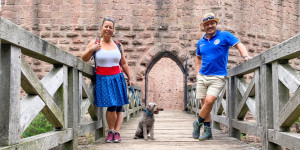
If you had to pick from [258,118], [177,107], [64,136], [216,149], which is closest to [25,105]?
[64,136]

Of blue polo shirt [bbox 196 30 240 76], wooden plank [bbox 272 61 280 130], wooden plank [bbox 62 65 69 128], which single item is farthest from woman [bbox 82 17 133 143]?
wooden plank [bbox 272 61 280 130]

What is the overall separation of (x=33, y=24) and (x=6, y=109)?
9.16m

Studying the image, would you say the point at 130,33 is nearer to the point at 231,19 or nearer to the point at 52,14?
the point at 52,14

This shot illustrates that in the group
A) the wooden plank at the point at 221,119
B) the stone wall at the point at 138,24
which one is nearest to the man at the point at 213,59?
the wooden plank at the point at 221,119

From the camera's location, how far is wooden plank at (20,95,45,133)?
73.1 inches

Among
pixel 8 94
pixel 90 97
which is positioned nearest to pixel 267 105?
pixel 90 97

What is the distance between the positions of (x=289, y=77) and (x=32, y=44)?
1.82 metres

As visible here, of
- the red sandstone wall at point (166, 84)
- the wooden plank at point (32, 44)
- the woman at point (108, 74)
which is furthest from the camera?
the red sandstone wall at point (166, 84)

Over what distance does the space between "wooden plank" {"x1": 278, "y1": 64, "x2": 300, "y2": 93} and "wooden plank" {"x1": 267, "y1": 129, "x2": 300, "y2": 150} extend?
0.34 meters

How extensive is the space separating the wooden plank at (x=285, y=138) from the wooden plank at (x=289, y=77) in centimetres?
34

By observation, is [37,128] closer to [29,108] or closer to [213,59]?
[213,59]

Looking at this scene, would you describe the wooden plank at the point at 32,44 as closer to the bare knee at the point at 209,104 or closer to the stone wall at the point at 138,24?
the bare knee at the point at 209,104

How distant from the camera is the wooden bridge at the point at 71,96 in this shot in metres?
1.68

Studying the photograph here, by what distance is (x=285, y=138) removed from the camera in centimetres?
241
